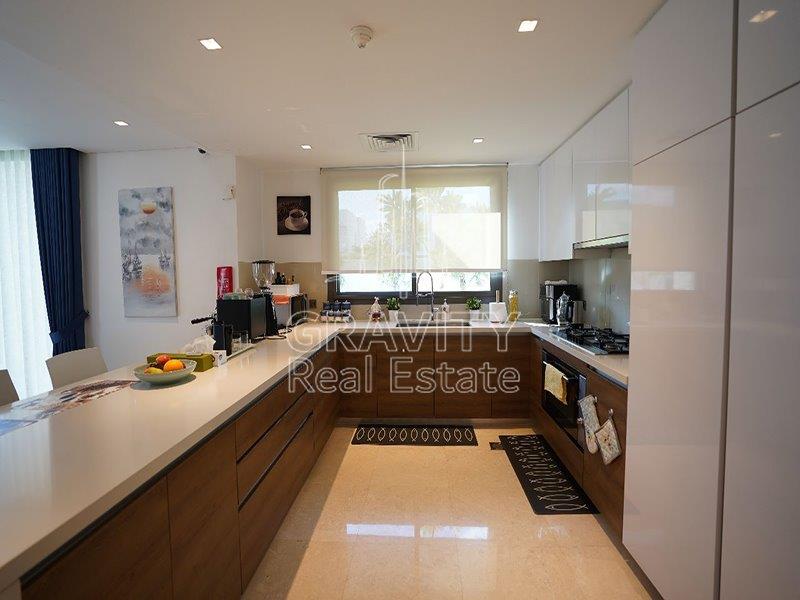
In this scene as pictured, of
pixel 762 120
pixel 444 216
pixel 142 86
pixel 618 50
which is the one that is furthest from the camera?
pixel 444 216

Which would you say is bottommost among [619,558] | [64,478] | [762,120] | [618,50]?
[619,558]

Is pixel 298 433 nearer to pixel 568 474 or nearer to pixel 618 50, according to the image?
pixel 568 474

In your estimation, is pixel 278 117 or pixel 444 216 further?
pixel 444 216

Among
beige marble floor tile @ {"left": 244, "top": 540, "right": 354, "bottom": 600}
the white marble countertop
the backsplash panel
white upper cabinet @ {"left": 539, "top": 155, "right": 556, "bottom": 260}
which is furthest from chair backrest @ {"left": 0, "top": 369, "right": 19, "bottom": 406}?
white upper cabinet @ {"left": 539, "top": 155, "right": 556, "bottom": 260}

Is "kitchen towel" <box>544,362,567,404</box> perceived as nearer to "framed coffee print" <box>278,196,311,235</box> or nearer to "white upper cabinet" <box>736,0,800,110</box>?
"white upper cabinet" <box>736,0,800,110</box>

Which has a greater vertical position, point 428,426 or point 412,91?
point 412,91

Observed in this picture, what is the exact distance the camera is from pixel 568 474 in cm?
261

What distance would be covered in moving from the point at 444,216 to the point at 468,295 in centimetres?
82

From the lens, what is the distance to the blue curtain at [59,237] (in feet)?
11.2

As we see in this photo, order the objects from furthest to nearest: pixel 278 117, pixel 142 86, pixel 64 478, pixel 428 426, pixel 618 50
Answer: pixel 428 426 → pixel 278 117 → pixel 142 86 → pixel 618 50 → pixel 64 478

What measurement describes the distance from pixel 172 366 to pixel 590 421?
6.93ft

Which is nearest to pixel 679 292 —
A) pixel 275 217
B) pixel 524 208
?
pixel 524 208

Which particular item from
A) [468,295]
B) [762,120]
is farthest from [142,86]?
[468,295]

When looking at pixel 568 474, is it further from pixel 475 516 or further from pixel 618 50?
pixel 618 50
